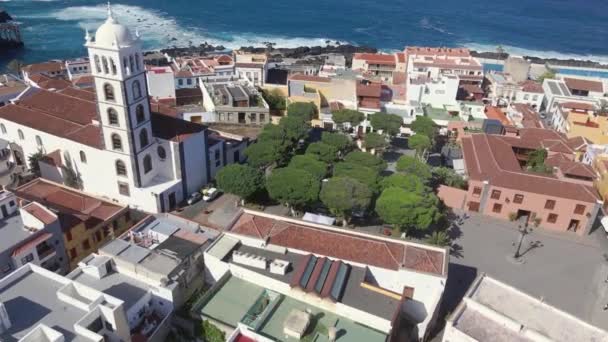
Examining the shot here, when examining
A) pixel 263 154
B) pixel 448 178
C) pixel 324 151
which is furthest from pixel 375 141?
pixel 263 154

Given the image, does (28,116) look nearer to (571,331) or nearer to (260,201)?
(260,201)

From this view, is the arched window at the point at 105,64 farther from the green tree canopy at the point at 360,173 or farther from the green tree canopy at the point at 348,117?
the green tree canopy at the point at 348,117

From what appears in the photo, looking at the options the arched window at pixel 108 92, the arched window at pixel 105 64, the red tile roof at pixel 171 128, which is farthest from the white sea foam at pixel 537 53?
→ the arched window at pixel 105 64

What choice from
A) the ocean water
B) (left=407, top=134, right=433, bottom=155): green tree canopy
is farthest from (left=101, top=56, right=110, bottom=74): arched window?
the ocean water

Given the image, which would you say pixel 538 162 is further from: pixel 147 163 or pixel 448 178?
pixel 147 163

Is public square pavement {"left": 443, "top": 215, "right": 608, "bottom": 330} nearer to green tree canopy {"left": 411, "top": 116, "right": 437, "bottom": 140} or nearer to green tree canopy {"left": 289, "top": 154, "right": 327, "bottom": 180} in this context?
green tree canopy {"left": 289, "top": 154, "right": 327, "bottom": 180}
